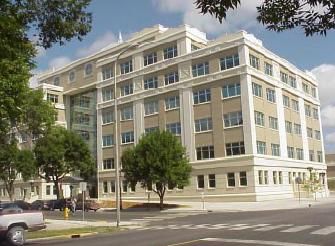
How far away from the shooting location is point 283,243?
16.0 metres

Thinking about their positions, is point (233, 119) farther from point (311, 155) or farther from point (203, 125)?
point (311, 155)

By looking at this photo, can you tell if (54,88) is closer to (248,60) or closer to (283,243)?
(248,60)

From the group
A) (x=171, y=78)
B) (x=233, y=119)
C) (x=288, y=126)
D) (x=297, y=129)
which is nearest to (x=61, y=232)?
(x=233, y=119)

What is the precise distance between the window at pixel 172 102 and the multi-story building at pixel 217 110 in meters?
0.13

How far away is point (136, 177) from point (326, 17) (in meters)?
46.4

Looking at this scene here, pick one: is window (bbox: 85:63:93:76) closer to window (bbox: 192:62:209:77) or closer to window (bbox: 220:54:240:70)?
window (bbox: 192:62:209:77)

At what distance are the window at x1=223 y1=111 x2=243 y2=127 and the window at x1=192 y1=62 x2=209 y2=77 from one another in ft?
20.8

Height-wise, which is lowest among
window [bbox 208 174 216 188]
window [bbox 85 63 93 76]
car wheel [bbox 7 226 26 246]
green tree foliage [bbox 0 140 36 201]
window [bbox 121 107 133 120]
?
car wheel [bbox 7 226 26 246]

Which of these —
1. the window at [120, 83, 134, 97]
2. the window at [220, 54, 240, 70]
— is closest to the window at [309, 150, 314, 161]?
the window at [220, 54, 240, 70]

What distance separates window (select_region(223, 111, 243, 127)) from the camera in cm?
5912

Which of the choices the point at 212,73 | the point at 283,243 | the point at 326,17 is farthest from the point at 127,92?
the point at 326,17

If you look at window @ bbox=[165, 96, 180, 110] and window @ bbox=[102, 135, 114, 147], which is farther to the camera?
window @ bbox=[102, 135, 114, 147]

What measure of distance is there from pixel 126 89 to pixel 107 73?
5053 mm

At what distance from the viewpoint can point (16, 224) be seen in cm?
1916
